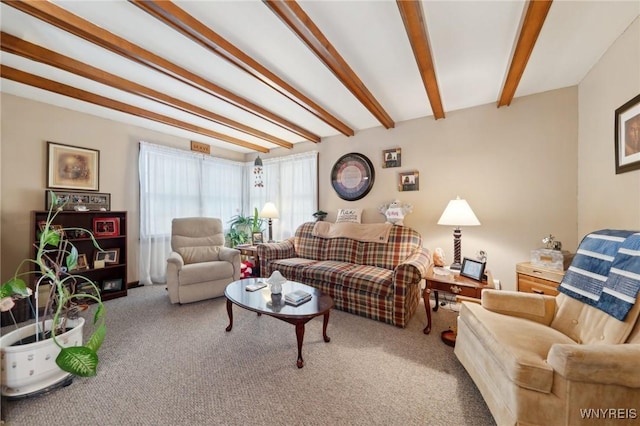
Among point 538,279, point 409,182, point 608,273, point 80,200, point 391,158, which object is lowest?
point 538,279

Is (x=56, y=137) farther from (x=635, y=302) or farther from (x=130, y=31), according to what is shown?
(x=635, y=302)

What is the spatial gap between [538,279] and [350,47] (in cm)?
265

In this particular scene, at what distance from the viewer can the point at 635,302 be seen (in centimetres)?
116

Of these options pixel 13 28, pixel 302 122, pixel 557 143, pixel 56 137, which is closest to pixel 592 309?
pixel 557 143

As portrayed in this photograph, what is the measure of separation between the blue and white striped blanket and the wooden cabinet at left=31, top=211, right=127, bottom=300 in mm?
4646

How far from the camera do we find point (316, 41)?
170 cm

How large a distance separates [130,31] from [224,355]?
256 centimetres

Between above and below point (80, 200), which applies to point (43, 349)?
below

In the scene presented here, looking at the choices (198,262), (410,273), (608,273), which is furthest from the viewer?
(198,262)

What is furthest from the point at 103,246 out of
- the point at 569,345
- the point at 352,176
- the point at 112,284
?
the point at 569,345

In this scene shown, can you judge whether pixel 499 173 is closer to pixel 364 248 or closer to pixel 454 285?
pixel 454 285

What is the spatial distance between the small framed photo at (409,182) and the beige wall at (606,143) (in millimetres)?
1566

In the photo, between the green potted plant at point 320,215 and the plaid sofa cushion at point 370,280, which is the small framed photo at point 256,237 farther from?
the plaid sofa cushion at point 370,280

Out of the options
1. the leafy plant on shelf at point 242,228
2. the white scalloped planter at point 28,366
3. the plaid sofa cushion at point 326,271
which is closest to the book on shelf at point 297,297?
the plaid sofa cushion at point 326,271
